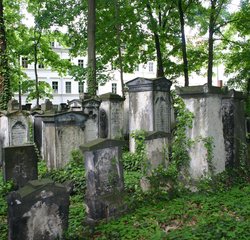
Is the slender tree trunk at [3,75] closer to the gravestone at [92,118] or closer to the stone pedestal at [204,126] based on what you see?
the gravestone at [92,118]

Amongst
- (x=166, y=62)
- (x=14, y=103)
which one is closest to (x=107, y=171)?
(x=14, y=103)

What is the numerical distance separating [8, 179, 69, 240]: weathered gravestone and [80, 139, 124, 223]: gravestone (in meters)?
0.81

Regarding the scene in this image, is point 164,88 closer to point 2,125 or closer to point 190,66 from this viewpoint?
point 2,125

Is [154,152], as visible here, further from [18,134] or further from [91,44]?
[91,44]

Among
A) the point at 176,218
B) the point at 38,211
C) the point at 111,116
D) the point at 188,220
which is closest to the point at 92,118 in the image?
the point at 111,116

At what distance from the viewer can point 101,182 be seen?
5512 millimetres

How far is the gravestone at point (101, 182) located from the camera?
5.40 m

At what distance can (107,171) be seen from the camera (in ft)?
18.5

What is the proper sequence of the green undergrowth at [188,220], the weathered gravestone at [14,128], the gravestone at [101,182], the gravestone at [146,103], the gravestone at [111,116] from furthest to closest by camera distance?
1. the gravestone at [111,116]
2. the weathered gravestone at [14,128]
3. the gravestone at [146,103]
4. the gravestone at [101,182]
5. the green undergrowth at [188,220]

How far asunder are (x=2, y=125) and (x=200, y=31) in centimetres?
1208

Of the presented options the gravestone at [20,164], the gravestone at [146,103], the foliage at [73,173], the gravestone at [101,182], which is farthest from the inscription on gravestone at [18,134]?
the gravestone at [101,182]

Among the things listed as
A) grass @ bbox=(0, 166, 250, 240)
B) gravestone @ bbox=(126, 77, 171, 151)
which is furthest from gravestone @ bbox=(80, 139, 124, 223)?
gravestone @ bbox=(126, 77, 171, 151)

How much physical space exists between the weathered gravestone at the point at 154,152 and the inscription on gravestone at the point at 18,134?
222 inches

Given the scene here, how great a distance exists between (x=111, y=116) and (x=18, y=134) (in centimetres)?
334
